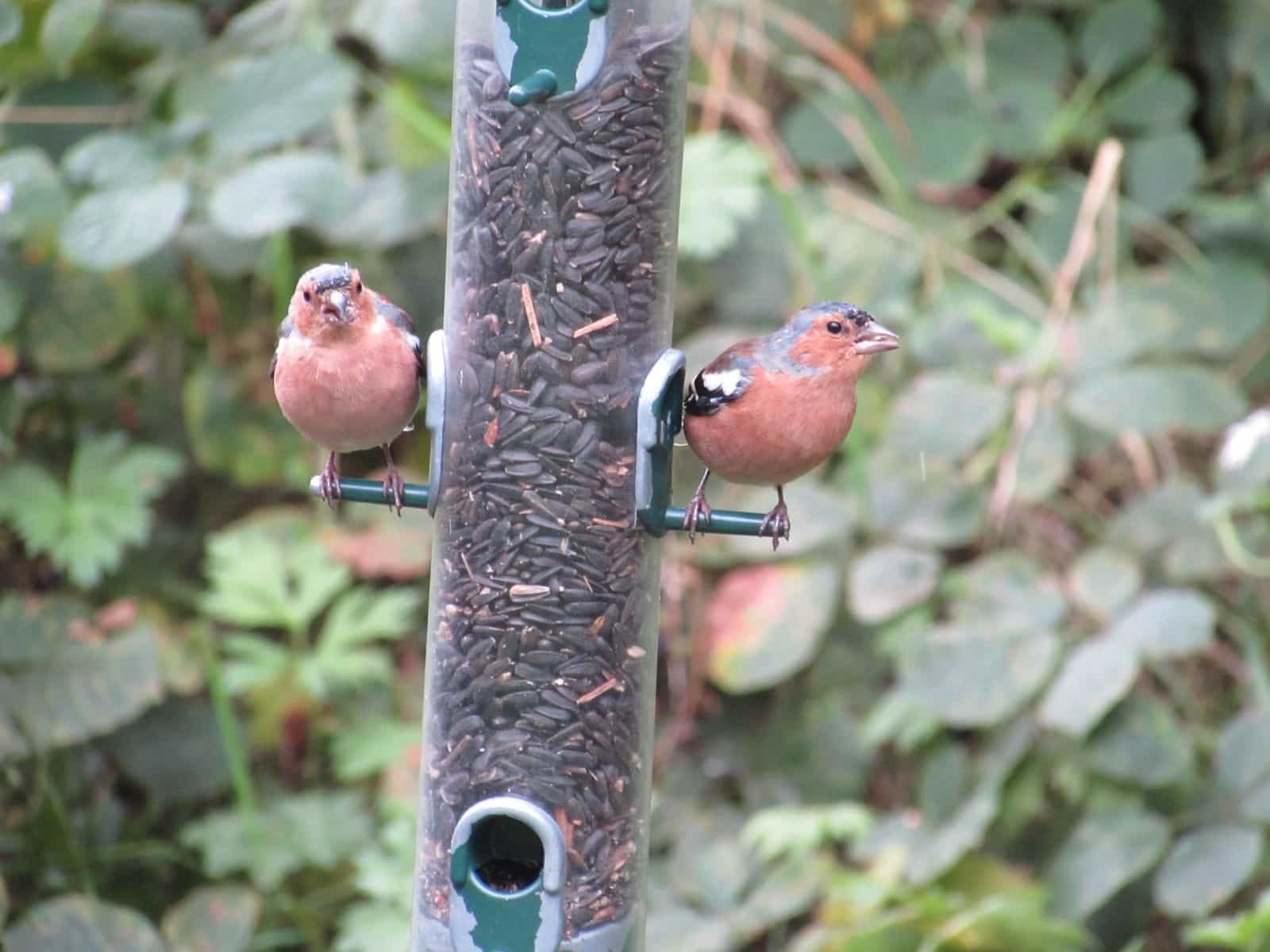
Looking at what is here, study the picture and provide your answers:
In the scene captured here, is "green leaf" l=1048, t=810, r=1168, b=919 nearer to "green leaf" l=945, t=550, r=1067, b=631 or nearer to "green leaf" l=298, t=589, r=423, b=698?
"green leaf" l=945, t=550, r=1067, b=631

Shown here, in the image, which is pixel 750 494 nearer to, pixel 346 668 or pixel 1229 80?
pixel 346 668

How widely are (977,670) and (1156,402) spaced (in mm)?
873

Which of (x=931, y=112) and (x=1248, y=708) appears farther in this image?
(x=931, y=112)

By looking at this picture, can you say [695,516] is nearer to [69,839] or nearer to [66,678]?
→ [66,678]

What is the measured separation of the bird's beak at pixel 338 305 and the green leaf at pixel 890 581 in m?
1.87

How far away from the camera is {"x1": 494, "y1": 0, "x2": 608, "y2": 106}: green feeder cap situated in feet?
9.18

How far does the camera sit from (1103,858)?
4012mm

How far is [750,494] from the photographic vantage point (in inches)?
178

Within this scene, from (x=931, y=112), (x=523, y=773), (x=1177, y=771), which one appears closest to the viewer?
(x=523, y=773)

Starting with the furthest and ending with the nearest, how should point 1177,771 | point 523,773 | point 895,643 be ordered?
point 895,643 < point 1177,771 < point 523,773

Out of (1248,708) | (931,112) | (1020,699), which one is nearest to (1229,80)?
(931,112)

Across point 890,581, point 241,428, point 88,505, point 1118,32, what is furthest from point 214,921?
point 1118,32

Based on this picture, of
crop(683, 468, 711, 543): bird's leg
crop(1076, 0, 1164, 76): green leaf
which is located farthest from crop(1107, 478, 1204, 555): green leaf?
crop(683, 468, 711, 543): bird's leg

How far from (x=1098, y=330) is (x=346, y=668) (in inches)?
86.9
